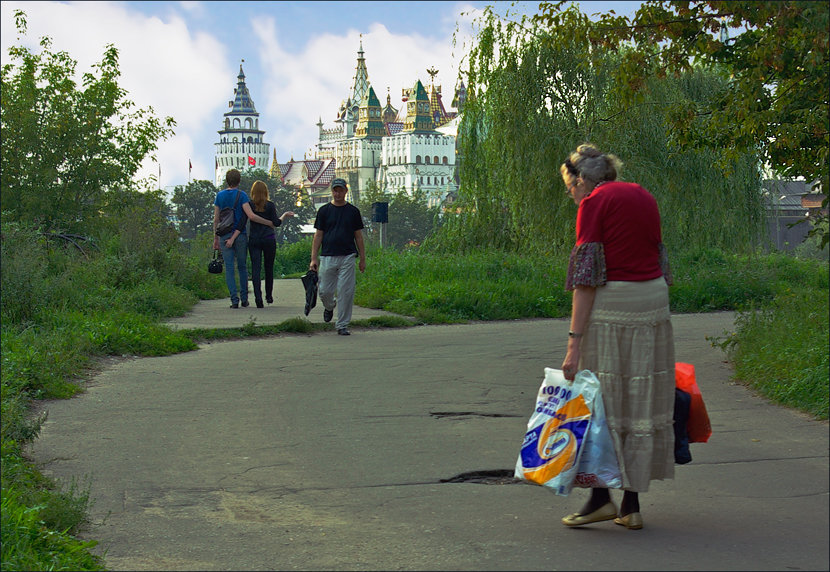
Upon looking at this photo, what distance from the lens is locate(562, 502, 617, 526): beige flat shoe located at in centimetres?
499

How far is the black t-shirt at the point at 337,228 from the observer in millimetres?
12812

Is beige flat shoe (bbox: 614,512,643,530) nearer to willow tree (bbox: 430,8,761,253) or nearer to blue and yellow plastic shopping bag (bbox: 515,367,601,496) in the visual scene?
blue and yellow plastic shopping bag (bbox: 515,367,601,496)

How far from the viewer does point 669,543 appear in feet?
15.3

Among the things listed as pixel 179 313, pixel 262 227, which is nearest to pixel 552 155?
pixel 262 227

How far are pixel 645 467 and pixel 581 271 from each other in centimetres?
92

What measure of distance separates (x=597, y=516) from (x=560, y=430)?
0.46 m

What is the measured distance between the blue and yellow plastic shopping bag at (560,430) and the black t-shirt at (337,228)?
26.2 ft

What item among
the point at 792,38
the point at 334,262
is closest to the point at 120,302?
the point at 334,262

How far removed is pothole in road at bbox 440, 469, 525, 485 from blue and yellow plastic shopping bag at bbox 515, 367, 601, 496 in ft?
3.28

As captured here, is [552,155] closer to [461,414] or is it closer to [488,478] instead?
[461,414]

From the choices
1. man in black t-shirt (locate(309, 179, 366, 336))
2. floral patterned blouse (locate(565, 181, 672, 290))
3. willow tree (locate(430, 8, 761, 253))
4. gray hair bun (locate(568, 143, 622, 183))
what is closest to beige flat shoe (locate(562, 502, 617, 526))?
floral patterned blouse (locate(565, 181, 672, 290))

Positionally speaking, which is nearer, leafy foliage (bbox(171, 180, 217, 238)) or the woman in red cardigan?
the woman in red cardigan

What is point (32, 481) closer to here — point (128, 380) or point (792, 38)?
point (128, 380)

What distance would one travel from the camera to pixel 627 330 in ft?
16.1
